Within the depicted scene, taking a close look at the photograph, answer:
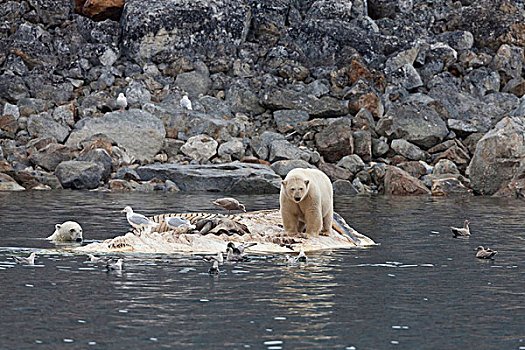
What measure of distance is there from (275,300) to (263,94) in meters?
38.1

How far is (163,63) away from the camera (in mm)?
51281

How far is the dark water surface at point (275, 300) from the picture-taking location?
7.33m

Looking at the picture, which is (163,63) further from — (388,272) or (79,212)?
(388,272)

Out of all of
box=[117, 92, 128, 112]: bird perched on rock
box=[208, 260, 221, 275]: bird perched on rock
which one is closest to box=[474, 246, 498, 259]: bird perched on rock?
box=[208, 260, 221, 275]: bird perched on rock

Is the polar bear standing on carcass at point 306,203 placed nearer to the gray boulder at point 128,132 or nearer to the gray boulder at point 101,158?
the gray boulder at point 101,158

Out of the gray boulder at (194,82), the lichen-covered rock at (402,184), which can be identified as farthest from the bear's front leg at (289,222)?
the gray boulder at (194,82)

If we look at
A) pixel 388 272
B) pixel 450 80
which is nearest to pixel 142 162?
pixel 450 80

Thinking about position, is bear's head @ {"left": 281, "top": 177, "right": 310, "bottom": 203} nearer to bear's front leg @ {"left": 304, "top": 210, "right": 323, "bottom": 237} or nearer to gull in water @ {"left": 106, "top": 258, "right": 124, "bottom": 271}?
bear's front leg @ {"left": 304, "top": 210, "right": 323, "bottom": 237}

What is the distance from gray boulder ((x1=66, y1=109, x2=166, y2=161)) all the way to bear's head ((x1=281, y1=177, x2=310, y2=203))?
2608cm

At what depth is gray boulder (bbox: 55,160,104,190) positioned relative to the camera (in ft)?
111

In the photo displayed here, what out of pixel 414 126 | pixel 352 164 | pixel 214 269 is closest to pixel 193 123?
pixel 352 164

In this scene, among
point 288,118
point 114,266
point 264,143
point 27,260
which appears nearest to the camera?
point 114,266

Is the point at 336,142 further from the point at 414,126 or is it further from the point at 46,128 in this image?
the point at 46,128

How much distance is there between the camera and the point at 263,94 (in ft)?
153
